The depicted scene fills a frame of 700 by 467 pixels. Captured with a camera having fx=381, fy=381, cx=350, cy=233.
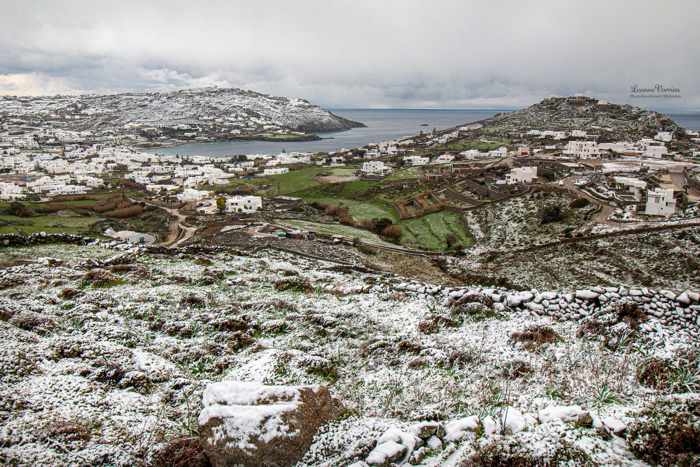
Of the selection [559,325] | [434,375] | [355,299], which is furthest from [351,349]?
[559,325]

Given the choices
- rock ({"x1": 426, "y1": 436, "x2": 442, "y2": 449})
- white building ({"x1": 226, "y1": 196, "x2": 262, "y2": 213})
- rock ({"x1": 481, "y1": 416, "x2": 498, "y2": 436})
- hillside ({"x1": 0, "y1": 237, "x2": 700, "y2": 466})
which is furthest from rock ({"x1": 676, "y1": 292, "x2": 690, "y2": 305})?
white building ({"x1": 226, "y1": 196, "x2": 262, "y2": 213})

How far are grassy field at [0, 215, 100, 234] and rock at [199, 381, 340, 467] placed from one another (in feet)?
159

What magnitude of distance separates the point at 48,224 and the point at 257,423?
2361 inches

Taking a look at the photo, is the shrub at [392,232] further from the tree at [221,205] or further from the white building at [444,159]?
the white building at [444,159]

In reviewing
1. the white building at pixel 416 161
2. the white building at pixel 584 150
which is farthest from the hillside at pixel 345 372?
the white building at pixel 416 161

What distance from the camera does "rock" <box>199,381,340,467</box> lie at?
6184 millimetres

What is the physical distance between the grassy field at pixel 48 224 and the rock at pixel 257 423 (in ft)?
159

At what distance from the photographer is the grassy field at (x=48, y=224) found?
146ft

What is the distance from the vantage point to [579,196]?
5434cm

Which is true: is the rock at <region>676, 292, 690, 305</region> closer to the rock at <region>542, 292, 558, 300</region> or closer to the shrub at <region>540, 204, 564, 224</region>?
the rock at <region>542, 292, 558, 300</region>

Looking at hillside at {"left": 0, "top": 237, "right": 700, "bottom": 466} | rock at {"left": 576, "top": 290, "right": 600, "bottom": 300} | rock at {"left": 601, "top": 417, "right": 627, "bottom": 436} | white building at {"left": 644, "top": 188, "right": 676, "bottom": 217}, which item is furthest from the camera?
white building at {"left": 644, "top": 188, "right": 676, "bottom": 217}

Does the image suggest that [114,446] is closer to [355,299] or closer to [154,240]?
[355,299]

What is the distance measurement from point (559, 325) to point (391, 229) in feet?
132

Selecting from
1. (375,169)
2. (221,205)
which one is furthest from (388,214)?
(375,169)
